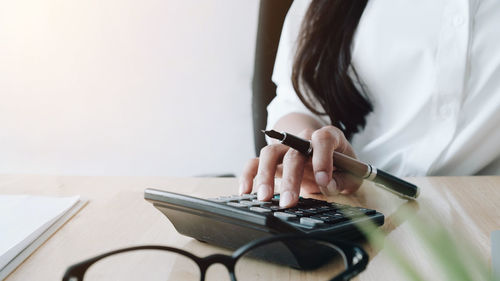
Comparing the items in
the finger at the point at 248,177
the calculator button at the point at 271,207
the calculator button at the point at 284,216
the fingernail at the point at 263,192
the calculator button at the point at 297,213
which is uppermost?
the calculator button at the point at 284,216

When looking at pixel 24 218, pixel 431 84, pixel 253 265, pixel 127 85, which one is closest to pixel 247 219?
pixel 253 265

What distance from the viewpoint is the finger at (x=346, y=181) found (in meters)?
0.55

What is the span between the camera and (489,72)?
0.74 metres

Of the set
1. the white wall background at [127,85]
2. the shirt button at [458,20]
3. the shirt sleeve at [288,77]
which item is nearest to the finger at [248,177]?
the shirt sleeve at [288,77]

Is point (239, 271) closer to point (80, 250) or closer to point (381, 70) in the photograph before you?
point (80, 250)

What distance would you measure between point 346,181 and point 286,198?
0.17m

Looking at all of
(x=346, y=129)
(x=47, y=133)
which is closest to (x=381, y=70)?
(x=346, y=129)

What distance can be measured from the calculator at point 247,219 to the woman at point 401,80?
28 cm

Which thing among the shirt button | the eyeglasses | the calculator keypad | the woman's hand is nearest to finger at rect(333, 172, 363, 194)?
the woman's hand

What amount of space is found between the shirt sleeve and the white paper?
17.5 inches

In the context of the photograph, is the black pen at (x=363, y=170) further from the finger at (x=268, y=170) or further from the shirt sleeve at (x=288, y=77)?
the shirt sleeve at (x=288, y=77)

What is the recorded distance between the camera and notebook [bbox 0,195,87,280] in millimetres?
→ 372

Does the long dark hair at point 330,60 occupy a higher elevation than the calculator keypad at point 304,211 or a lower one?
higher

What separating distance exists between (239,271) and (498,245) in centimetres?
19
